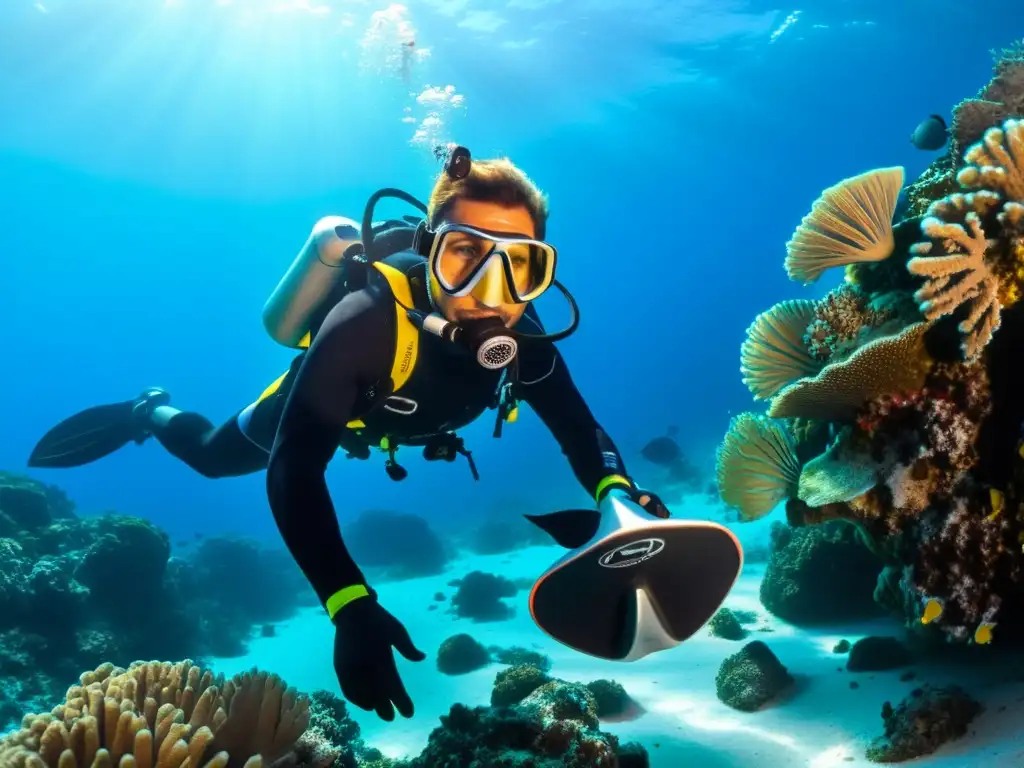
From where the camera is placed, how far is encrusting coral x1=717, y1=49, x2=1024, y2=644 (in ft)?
10.3

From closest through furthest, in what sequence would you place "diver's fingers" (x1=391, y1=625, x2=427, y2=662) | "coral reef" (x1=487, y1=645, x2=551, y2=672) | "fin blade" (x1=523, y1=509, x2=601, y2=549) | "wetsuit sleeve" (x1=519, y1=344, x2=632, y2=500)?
"diver's fingers" (x1=391, y1=625, x2=427, y2=662) → "fin blade" (x1=523, y1=509, x2=601, y2=549) → "wetsuit sleeve" (x1=519, y1=344, x2=632, y2=500) → "coral reef" (x1=487, y1=645, x2=551, y2=672)

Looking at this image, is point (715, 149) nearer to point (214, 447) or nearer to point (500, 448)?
point (500, 448)

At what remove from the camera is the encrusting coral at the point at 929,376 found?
3.14 metres

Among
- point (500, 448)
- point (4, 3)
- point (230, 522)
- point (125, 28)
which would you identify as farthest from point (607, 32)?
point (230, 522)

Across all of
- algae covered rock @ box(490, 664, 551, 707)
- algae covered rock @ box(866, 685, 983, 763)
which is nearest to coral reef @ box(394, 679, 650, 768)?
algae covered rock @ box(866, 685, 983, 763)

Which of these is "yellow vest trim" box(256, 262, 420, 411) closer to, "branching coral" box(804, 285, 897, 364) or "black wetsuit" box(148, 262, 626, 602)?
"black wetsuit" box(148, 262, 626, 602)

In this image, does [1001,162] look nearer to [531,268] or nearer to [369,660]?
[531,268]

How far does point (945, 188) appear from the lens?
3.92 metres

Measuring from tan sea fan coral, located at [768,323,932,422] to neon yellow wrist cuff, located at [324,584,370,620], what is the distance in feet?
8.98

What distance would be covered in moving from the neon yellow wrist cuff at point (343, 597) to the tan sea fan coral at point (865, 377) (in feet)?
8.98

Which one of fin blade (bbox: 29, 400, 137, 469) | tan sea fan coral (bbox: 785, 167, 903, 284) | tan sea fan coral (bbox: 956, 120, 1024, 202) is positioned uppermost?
fin blade (bbox: 29, 400, 137, 469)

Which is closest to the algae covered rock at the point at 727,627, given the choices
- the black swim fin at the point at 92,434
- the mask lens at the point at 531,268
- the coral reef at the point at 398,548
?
the mask lens at the point at 531,268

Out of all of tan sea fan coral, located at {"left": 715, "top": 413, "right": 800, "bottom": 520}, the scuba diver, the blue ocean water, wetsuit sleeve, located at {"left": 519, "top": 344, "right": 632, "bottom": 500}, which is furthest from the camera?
the blue ocean water

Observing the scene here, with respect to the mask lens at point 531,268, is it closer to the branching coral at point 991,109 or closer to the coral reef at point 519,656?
the branching coral at point 991,109
